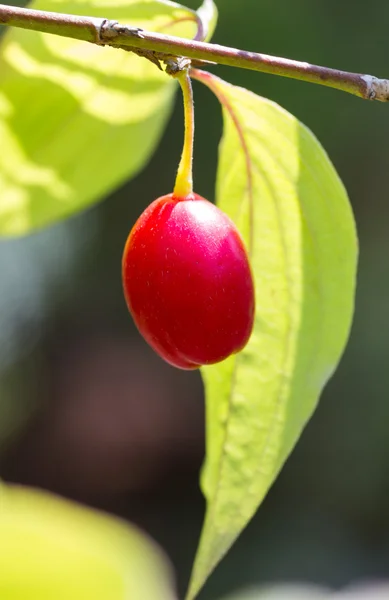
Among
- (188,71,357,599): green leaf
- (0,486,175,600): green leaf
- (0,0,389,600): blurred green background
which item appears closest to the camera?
(0,486,175,600): green leaf

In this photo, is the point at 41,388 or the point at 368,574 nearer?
the point at 368,574

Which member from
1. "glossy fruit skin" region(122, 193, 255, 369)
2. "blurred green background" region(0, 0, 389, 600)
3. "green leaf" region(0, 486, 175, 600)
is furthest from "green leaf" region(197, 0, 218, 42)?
"blurred green background" region(0, 0, 389, 600)

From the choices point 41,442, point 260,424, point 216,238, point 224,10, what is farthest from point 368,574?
point 216,238

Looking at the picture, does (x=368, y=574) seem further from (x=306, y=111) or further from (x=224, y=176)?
(x=224, y=176)

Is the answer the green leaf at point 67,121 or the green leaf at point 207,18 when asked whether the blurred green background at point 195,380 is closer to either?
the green leaf at point 67,121

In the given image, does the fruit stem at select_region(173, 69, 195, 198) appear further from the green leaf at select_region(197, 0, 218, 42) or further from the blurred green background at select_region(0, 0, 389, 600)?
the blurred green background at select_region(0, 0, 389, 600)

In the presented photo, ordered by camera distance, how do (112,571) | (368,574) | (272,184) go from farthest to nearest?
(368,574) → (272,184) → (112,571)
